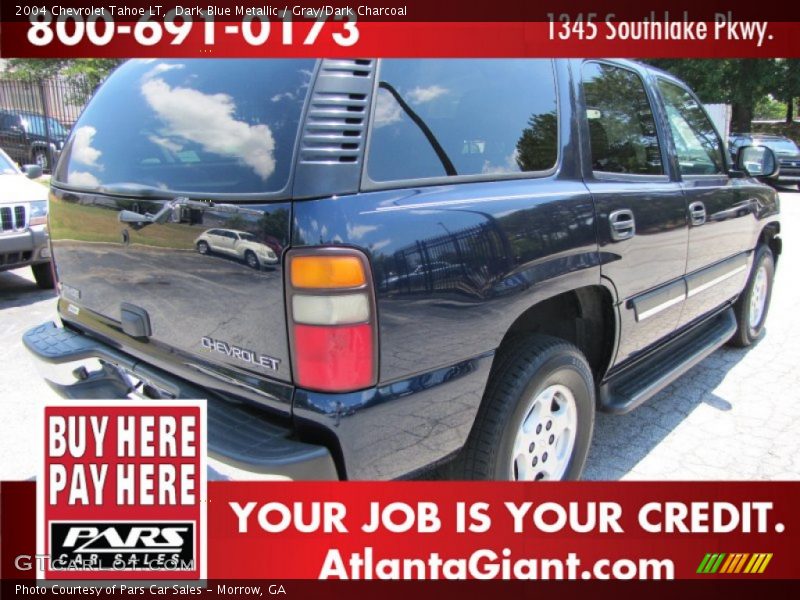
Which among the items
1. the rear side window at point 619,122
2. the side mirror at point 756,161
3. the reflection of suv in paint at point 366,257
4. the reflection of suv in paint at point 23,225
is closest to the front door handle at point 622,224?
the reflection of suv in paint at point 366,257

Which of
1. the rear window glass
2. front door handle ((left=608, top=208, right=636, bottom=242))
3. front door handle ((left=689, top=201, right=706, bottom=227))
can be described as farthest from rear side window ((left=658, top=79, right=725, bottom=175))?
the rear window glass

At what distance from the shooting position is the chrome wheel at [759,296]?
452 centimetres

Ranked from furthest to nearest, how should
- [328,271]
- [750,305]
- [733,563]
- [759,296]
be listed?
1. [759,296]
2. [750,305]
3. [733,563]
4. [328,271]

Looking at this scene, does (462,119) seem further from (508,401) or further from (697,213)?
(697,213)

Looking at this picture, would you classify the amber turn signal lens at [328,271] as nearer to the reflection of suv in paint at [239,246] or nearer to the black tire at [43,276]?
the reflection of suv in paint at [239,246]

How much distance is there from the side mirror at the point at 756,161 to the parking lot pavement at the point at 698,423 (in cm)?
135

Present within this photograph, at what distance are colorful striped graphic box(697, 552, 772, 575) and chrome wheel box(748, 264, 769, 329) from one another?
8.73 feet

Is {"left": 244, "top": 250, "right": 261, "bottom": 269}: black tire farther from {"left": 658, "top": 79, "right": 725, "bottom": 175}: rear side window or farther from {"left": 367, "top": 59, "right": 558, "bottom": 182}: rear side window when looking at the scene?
{"left": 658, "top": 79, "right": 725, "bottom": 175}: rear side window

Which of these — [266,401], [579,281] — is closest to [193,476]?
[266,401]

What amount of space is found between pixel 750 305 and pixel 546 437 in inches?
115

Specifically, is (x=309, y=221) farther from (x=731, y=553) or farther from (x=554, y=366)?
(x=731, y=553)

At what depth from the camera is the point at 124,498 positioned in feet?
6.65

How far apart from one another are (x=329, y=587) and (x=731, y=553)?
59.7 inches

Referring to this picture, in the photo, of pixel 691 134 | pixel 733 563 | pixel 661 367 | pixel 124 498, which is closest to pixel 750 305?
pixel 691 134
